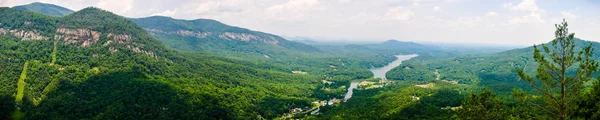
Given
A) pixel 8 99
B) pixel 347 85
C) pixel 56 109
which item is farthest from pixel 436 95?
pixel 8 99

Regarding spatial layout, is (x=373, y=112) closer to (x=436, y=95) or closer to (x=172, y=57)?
(x=436, y=95)

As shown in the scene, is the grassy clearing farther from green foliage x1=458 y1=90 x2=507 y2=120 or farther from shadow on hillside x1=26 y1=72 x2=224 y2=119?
green foliage x1=458 y1=90 x2=507 y2=120

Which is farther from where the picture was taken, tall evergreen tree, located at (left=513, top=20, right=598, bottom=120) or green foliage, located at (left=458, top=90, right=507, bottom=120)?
green foliage, located at (left=458, top=90, right=507, bottom=120)

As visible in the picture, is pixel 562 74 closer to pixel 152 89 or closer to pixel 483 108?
pixel 483 108

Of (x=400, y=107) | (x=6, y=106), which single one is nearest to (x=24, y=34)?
(x=6, y=106)

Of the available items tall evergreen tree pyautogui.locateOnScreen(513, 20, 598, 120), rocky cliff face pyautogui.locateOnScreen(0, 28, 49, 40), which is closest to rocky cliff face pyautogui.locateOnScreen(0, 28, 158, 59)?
rocky cliff face pyautogui.locateOnScreen(0, 28, 49, 40)

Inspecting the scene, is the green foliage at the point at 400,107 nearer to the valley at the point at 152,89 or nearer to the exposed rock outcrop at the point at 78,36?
the valley at the point at 152,89
